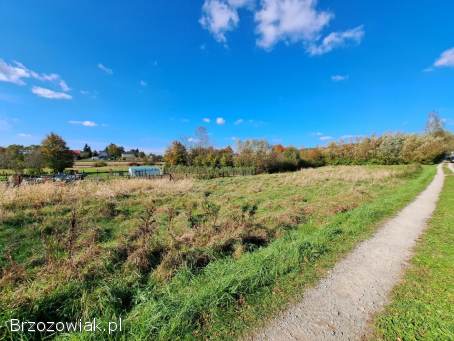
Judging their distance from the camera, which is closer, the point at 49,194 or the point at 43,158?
the point at 49,194

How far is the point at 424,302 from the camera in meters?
3.10

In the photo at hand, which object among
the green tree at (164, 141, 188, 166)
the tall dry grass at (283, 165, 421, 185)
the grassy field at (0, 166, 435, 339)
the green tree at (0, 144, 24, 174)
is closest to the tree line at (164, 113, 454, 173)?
the green tree at (164, 141, 188, 166)

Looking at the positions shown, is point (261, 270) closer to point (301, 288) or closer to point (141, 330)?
point (301, 288)

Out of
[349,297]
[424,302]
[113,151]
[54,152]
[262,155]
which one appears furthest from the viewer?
[113,151]

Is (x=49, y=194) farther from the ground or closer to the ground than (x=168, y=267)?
farther from the ground

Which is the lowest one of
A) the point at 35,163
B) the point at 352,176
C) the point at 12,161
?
the point at 352,176

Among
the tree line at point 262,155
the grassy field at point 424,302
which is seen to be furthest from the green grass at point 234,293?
the tree line at point 262,155

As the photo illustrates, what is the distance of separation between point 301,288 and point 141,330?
2519mm

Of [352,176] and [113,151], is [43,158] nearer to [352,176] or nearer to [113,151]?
[352,176]

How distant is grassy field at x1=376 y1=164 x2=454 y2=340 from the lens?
2604mm

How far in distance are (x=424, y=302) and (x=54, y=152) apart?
47.1 metres

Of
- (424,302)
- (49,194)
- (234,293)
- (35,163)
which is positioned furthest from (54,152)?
(424,302)

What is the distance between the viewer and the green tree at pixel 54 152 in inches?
1412

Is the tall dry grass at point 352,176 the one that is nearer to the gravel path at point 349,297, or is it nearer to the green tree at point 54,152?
the gravel path at point 349,297
